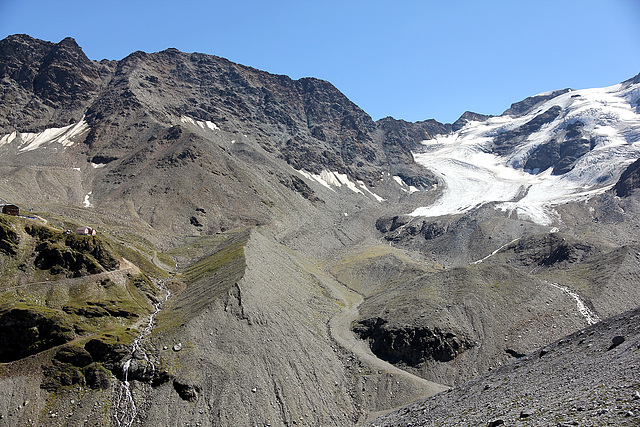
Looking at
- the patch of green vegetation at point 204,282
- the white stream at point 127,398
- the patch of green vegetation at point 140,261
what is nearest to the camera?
the white stream at point 127,398

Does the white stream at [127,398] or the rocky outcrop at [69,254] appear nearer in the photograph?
the white stream at [127,398]

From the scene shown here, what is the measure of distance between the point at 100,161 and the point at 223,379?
567ft

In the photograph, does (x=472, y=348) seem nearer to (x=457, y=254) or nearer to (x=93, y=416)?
(x=93, y=416)

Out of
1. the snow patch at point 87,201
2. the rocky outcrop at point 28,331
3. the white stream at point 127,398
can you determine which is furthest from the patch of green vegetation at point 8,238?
the snow patch at point 87,201

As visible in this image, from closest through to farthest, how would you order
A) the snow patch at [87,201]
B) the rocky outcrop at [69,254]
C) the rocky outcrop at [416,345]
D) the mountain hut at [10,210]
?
the rocky outcrop at [69,254], the rocky outcrop at [416,345], the mountain hut at [10,210], the snow patch at [87,201]

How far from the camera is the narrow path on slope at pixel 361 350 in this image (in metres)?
64.5

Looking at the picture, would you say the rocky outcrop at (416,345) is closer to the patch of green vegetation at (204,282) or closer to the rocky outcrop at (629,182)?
the patch of green vegetation at (204,282)

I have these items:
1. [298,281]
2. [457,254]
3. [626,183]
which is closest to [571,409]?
[298,281]

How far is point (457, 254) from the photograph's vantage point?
527 feet

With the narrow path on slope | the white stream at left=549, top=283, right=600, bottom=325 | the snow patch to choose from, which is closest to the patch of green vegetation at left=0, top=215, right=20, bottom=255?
the narrow path on slope

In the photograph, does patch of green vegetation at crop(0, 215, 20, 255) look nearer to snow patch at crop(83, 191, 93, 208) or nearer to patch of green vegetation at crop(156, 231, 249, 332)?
patch of green vegetation at crop(156, 231, 249, 332)

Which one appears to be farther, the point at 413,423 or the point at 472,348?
the point at 472,348

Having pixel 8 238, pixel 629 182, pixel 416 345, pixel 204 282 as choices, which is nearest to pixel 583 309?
pixel 416 345

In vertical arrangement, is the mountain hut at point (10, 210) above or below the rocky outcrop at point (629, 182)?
below
